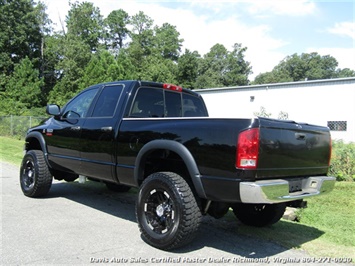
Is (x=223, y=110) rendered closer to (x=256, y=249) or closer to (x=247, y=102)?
(x=247, y=102)

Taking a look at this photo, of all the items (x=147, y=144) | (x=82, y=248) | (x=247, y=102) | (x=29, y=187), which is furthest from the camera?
(x=247, y=102)

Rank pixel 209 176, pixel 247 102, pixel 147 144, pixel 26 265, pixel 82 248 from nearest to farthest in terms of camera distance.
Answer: pixel 26 265 < pixel 209 176 < pixel 82 248 < pixel 147 144 < pixel 247 102

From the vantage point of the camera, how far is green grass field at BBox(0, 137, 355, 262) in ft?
15.0

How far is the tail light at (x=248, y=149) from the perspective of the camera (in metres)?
3.69

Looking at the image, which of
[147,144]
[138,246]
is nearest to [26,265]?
[138,246]

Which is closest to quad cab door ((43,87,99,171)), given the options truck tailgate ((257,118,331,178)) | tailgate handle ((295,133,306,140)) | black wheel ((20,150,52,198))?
black wheel ((20,150,52,198))

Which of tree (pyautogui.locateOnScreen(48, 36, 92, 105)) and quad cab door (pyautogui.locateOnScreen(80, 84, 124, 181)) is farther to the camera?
tree (pyautogui.locateOnScreen(48, 36, 92, 105))

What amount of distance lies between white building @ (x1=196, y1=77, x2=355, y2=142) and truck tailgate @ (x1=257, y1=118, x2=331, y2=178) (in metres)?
12.6

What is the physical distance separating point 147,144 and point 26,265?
1886 millimetres

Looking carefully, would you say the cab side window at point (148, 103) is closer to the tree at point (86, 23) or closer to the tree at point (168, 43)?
the tree at point (86, 23)

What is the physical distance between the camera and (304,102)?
21594 mm

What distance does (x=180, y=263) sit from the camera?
A: 391 cm

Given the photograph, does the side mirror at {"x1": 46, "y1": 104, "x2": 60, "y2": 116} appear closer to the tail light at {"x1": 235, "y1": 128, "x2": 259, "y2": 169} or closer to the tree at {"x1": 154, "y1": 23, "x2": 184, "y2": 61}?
the tail light at {"x1": 235, "y1": 128, "x2": 259, "y2": 169}

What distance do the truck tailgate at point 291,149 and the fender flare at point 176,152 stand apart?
695 millimetres
